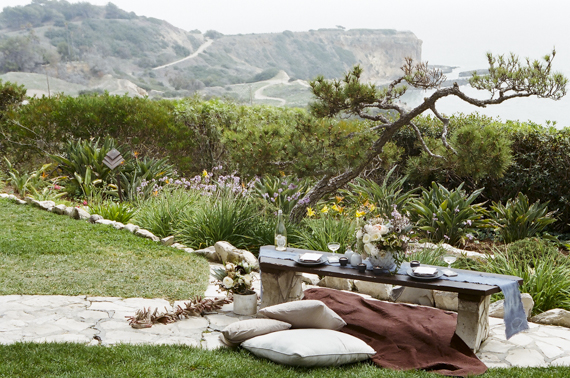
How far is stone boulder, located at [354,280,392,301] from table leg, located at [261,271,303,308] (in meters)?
1.04

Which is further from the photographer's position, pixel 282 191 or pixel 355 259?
pixel 282 191

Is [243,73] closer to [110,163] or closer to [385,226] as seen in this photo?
[110,163]

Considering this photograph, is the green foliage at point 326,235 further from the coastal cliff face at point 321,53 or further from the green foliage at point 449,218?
the coastal cliff face at point 321,53

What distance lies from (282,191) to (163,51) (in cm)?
3233

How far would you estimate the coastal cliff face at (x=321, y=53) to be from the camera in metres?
30.2

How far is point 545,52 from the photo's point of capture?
492 centimetres

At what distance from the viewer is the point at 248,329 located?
11.9ft

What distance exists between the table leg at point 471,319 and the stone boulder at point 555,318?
3.12 feet

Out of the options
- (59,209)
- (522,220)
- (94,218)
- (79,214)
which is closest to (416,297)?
(522,220)

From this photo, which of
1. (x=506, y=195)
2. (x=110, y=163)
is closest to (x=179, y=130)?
(x=110, y=163)

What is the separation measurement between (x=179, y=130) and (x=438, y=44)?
19.7ft

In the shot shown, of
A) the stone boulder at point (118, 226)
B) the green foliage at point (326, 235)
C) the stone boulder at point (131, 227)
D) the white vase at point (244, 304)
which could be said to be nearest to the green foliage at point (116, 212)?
the stone boulder at point (118, 226)

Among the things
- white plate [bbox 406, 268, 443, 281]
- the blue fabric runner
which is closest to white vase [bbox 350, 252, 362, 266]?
white plate [bbox 406, 268, 443, 281]

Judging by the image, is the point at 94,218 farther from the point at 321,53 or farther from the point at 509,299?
the point at 321,53
